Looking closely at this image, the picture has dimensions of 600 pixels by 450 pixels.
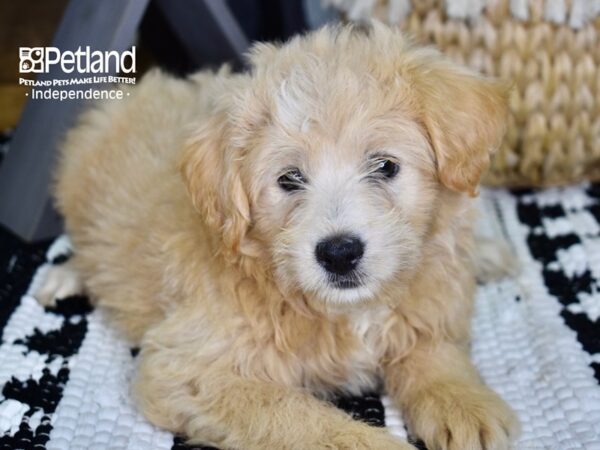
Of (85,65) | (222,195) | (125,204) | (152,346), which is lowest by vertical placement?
(152,346)

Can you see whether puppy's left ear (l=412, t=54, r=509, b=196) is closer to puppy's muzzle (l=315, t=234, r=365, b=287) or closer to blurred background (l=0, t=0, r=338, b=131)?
puppy's muzzle (l=315, t=234, r=365, b=287)

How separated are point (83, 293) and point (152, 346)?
29.1 inches

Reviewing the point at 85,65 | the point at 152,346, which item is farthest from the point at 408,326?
the point at 85,65

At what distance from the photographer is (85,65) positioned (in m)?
3.15

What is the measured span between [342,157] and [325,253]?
271 millimetres

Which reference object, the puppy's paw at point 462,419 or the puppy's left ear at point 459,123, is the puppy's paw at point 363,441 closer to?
the puppy's paw at point 462,419

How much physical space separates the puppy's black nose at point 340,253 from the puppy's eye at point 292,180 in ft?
0.71

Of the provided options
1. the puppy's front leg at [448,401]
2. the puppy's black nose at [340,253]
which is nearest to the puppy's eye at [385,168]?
the puppy's black nose at [340,253]

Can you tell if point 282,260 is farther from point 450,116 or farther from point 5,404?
point 5,404

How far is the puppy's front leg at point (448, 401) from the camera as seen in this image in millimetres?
2080

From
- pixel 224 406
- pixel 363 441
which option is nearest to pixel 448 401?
pixel 363 441

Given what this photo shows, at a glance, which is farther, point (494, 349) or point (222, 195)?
point (494, 349)

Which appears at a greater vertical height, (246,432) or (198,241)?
(198,241)

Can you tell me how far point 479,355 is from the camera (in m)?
2.57
